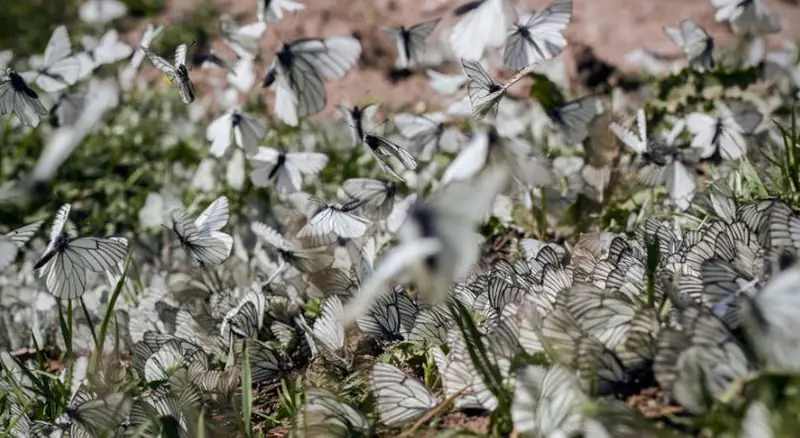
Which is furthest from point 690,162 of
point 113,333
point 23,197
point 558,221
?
point 23,197

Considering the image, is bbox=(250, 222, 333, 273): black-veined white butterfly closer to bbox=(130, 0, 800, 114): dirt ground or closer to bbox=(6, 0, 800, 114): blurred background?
bbox=(6, 0, 800, 114): blurred background

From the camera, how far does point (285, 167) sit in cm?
276

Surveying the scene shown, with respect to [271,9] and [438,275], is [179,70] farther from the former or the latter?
[438,275]

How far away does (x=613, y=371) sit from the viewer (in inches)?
59.7

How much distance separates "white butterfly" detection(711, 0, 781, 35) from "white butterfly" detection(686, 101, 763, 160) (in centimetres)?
28

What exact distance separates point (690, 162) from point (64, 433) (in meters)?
1.89

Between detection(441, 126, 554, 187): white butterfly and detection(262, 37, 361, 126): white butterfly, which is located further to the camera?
detection(262, 37, 361, 126): white butterfly

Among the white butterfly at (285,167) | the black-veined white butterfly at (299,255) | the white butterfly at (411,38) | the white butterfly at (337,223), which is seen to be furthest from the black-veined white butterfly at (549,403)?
the white butterfly at (411,38)

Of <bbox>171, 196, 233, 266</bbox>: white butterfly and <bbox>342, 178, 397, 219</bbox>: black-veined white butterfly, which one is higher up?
<bbox>171, 196, 233, 266</bbox>: white butterfly

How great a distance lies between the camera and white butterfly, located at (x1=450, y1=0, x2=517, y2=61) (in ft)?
7.20

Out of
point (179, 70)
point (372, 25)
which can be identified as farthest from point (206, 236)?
point (372, 25)

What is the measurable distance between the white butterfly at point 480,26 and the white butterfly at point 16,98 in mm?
1160

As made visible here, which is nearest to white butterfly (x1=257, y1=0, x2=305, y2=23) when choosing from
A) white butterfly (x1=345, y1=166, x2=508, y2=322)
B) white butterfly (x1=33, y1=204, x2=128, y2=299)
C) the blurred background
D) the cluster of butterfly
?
the cluster of butterfly

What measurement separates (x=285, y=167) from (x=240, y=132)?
0.18 meters
